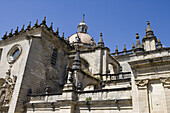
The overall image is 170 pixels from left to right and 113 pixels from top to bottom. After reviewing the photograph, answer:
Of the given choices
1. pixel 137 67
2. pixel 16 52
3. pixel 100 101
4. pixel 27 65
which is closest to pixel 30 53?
pixel 27 65

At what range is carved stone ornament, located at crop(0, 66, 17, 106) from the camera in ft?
48.2

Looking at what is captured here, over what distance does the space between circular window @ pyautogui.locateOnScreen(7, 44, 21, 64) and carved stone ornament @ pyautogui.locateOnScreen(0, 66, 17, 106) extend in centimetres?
128

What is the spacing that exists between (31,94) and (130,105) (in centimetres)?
845

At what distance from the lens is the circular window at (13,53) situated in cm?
1689

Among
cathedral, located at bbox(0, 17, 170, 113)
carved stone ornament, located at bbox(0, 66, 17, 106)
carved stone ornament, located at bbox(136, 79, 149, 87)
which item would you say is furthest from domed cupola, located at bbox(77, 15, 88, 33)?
carved stone ornament, located at bbox(136, 79, 149, 87)

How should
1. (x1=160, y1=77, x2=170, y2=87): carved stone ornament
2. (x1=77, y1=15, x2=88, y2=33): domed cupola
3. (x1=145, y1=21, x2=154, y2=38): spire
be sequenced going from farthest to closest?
1. (x1=77, y1=15, x2=88, y2=33): domed cupola
2. (x1=145, y1=21, x2=154, y2=38): spire
3. (x1=160, y1=77, x2=170, y2=87): carved stone ornament

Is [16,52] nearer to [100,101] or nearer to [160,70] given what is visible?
[100,101]

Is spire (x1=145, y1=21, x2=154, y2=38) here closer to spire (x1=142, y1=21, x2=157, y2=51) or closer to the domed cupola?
spire (x1=142, y1=21, x2=157, y2=51)

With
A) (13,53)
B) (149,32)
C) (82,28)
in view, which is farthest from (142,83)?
(82,28)

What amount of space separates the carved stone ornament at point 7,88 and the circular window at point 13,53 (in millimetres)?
1284

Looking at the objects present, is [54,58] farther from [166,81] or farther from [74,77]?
[166,81]

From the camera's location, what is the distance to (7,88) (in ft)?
50.4

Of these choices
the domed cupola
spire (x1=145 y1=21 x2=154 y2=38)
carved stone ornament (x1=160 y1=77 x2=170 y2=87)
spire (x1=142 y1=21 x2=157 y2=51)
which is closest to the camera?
carved stone ornament (x1=160 y1=77 x2=170 y2=87)

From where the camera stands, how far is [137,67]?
31.4 feet
